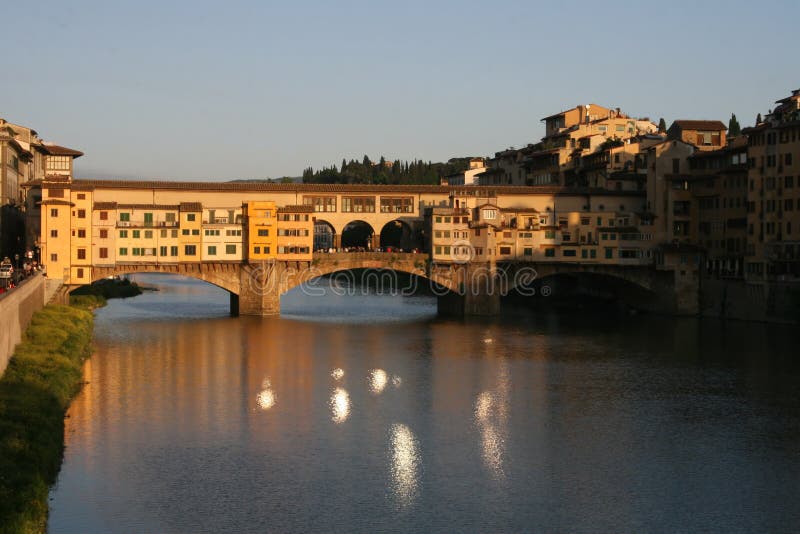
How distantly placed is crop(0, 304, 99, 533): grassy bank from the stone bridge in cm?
1809

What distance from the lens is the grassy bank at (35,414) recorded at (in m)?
21.2

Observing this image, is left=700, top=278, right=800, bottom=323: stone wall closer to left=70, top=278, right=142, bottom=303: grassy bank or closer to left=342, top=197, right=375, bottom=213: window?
left=342, top=197, right=375, bottom=213: window

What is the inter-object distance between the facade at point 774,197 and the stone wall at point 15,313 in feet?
136

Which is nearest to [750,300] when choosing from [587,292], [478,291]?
[478,291]

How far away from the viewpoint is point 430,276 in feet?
220

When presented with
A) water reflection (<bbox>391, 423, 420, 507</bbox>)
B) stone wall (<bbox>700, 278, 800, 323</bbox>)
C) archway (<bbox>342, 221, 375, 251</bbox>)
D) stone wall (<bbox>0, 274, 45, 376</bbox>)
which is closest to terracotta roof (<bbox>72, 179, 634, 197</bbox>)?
stone wall (<bbox>700, 278, 800, 323</bbox>)

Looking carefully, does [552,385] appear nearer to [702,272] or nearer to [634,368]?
[634,368]

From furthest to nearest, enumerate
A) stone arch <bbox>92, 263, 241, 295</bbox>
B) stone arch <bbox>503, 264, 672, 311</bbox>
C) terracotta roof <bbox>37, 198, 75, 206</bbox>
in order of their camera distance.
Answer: stone arch <bbox>503, 264, 672, 311</bbox> → stone arch <bbox>92, 263, 241, 295</bbox> → terracotta roof <bbox>37, 198, 75, 206</bbox>

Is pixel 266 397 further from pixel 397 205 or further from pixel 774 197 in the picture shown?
pixel 774 197

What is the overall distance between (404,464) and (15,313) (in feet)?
50.1

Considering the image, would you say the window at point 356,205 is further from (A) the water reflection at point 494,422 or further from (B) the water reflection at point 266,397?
(B) the water reflection at point 266,397

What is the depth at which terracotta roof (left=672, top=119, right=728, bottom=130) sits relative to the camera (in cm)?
7425

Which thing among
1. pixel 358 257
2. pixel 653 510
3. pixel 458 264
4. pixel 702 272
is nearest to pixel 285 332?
pixel 358 257

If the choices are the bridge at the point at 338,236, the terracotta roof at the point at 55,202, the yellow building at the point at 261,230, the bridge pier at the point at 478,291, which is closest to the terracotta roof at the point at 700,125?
the bridge at the point at 338,236
